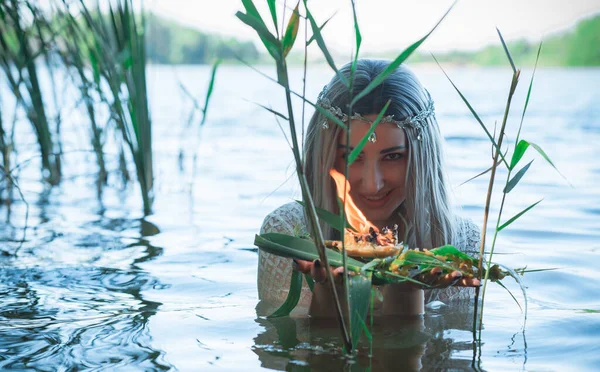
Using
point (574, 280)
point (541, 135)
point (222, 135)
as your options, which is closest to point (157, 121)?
point (222, 135)

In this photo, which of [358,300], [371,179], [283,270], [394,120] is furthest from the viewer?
[283,270]

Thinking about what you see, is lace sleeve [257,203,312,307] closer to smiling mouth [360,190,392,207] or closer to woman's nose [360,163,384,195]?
smiling mouth [360,190,392,207]

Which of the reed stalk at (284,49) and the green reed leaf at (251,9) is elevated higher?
the green reed leaf at (251,9)

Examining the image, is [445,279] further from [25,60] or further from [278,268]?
[25,60]

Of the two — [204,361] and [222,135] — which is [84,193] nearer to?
[204,361]

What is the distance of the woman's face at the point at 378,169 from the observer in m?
2.57

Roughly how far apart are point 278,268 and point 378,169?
67cm

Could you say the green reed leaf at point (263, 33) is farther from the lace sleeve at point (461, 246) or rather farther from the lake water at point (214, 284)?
the lace sleeve at point (461, 246)

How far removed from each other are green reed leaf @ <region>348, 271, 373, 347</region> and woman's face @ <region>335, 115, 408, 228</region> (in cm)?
73

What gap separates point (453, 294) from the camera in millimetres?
3010

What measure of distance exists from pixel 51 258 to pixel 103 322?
4.22 ft

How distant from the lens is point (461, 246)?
123 inches

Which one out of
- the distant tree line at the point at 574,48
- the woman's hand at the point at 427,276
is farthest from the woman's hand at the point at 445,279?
the distant tree line at the point at 574,48

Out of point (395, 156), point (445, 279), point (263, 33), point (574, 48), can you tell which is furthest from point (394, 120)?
point (574, 48)
